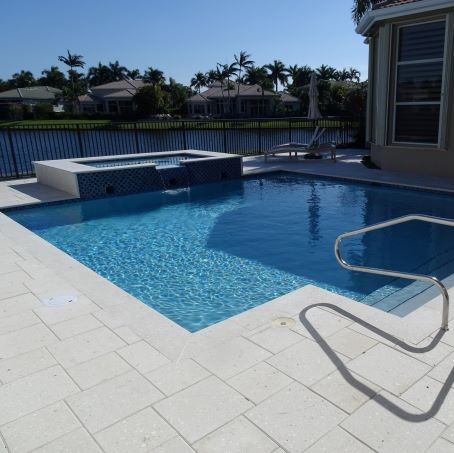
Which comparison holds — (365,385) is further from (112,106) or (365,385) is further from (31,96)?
(31,96)

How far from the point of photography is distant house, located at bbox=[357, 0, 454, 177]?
9.60 m

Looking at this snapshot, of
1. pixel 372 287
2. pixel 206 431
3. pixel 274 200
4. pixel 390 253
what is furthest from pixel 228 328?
pixel 274 200

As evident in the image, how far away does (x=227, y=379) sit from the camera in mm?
2875

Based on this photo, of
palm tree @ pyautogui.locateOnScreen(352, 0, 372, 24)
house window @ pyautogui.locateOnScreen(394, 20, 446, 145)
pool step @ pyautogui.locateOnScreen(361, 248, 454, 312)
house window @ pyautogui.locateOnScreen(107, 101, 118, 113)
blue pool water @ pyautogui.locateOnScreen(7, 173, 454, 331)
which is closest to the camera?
pool step @ pyautogui.locateOnScreen(361, 248, 454, 312)

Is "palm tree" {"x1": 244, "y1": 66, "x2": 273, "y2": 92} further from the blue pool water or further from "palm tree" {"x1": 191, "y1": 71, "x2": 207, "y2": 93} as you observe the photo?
the blue pool water

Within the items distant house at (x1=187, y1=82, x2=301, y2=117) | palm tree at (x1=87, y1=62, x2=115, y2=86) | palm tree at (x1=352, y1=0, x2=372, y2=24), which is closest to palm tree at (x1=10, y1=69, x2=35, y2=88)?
palm tree at (x1=87, y1=62, x2=115, y2=86)

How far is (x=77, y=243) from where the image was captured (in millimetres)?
7082

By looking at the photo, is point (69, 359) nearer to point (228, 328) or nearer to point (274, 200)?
point (228, 328)

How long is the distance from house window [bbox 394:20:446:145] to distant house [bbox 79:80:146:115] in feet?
167

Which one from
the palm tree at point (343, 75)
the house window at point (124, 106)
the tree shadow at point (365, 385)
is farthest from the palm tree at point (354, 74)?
the tree shadow at point (365, 385)

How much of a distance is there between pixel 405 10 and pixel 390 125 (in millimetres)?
2703

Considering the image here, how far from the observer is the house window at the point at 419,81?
983cm

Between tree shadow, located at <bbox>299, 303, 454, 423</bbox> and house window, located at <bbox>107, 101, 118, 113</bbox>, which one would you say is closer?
tree shadow, located at <bbox>299, 303, 454, 423</bbox>

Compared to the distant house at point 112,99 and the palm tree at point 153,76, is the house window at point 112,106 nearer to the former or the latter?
the distant house at point 112,99
